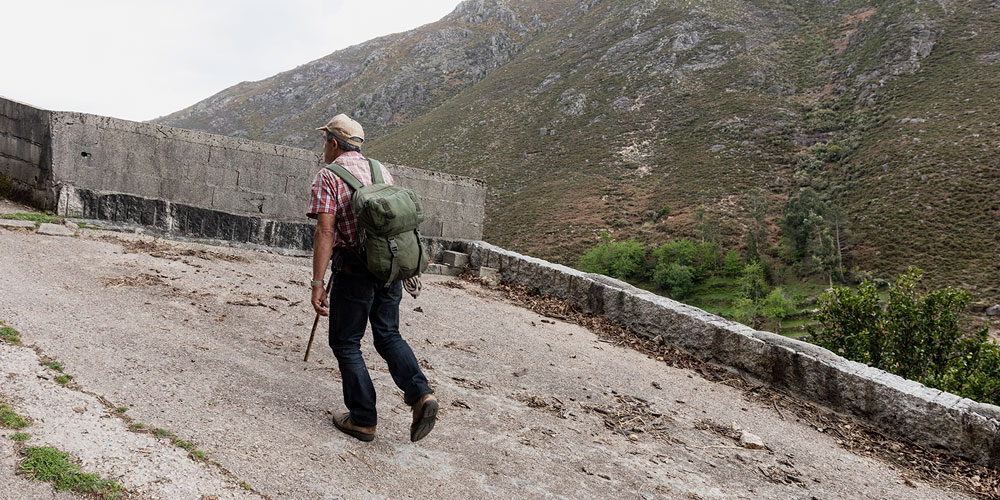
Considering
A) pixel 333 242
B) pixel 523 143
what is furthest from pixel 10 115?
pixel 523 143

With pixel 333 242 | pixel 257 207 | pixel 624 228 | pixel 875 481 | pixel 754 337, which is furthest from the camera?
pixel 624 228

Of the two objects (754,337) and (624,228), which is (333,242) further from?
(624,228)

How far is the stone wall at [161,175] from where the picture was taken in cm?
739

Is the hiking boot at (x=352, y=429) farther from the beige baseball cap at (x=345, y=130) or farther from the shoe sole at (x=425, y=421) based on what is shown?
the beige baseball cap at (x=345, y=130)

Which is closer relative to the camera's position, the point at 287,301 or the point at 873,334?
the point at 287,301

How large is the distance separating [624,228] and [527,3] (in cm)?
6754

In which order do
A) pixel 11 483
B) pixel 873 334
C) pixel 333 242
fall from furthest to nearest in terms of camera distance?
pixel 873 334 < pixel 333 242 < pixel 11 483

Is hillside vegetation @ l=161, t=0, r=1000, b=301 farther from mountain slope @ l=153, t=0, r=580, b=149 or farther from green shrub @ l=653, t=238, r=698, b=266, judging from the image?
mountain slope @ l=153, t=0, r=580, b=149

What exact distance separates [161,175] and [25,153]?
5.26 feet

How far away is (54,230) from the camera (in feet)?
21.2

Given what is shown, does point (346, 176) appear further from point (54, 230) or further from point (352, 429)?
point (54, 230)

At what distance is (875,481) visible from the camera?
3.70 metres

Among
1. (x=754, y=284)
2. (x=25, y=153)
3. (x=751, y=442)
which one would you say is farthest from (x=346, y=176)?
(x=754, y=284)

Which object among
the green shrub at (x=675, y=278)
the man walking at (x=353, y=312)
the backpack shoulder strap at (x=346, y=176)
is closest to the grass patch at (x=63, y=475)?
the man walking at (x=353, y=312)
